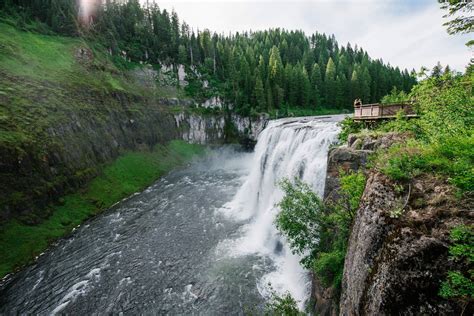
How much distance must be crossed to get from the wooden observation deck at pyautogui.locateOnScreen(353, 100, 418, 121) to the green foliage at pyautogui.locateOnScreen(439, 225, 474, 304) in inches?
516

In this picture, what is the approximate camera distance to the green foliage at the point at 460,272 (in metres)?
4.39

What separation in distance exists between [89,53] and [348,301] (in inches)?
2775

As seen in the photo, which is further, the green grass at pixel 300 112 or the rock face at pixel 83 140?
the green grass at pixel 300 112

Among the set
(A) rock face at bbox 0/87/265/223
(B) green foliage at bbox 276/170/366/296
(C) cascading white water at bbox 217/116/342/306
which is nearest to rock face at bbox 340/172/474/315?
(B) green foliage at bbox 276/170/366/296

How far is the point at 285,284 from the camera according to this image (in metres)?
18.3

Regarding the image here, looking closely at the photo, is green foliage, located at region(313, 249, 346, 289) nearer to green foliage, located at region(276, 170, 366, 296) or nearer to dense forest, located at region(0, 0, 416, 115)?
green foliage, located at region(276, 170, 366, 296)

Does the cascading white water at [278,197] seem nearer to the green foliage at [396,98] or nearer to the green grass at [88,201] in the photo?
the green foliage at [396,98]

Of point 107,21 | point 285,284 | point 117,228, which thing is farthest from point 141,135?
point 107,21

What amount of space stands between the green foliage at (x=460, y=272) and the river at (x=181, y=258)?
1130cm

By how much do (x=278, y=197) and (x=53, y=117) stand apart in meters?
33.9

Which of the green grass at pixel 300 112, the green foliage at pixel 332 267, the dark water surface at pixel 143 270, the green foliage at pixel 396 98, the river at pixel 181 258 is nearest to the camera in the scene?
the green foliage at pixel 332 267

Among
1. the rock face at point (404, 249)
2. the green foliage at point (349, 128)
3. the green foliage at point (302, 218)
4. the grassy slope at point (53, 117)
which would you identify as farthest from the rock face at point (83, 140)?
the green foliage at point (349, 128)

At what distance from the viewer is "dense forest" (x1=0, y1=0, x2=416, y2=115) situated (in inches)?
2576

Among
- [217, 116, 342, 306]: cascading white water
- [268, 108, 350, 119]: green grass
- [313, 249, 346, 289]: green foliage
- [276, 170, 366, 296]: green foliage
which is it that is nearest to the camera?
[313, 249, 346, 289]: green foliage
